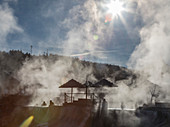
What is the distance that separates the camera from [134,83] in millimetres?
18484

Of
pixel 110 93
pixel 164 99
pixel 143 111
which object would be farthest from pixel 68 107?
pixel 164 99

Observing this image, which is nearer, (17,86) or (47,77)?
(17,86)

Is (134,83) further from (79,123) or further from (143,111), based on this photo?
(79,123)

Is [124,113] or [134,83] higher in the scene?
[134,83]

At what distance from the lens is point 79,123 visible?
718cm

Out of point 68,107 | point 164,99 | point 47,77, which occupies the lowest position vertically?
point 164,99

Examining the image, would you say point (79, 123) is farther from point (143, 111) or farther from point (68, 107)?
point (143, 111)

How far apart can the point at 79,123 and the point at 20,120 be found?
Answer: 14.7ft

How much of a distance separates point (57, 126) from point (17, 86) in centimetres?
1410

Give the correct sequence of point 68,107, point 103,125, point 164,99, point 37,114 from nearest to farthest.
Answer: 1. point 103,125
2. point 68,107
3. point 37,114
4. point 164,99

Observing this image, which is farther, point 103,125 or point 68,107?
point 68,107

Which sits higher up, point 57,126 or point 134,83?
point 134,83

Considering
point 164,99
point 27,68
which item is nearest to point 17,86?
point 27,68

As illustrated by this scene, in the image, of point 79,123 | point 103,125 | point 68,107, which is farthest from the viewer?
point 68,107
